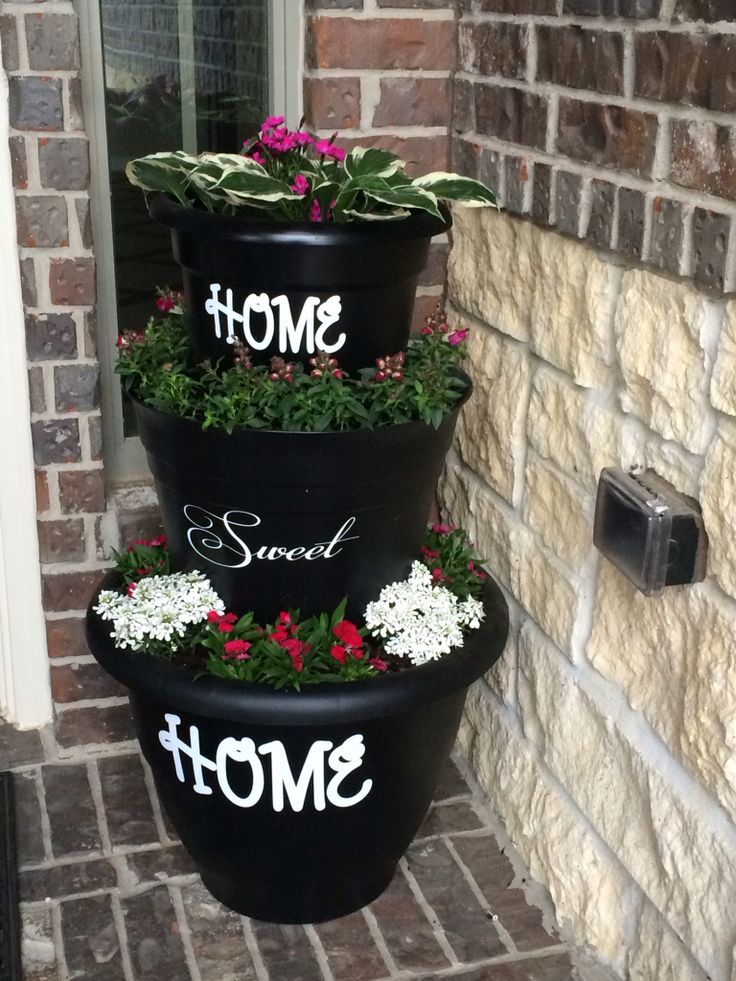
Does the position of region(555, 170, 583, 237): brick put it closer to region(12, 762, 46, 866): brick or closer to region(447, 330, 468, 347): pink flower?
region(447, 330, 468, 347): pink flower

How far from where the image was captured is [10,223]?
208cm

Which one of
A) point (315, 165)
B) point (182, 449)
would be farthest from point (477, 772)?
point (315, 165)

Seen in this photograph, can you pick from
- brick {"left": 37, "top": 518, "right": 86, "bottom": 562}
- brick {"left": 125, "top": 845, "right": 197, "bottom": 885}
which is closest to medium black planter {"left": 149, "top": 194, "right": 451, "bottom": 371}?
brick {"left": 37, "top": 518, "right": 86, "bottom": 562}

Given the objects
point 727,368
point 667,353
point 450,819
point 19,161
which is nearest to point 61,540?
point 19,161

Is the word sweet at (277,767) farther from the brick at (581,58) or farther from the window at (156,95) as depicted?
the brick at (581,58)

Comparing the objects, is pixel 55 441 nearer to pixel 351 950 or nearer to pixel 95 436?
pixel 95 436

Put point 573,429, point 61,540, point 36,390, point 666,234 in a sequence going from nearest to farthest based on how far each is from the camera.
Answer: point 666,234
point 573,429
point 36,390
point 61,540

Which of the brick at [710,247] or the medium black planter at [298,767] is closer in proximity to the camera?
the brick at [710,247]

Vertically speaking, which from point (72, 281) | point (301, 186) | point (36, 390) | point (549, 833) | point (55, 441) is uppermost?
point (301, 186)

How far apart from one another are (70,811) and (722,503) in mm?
1440

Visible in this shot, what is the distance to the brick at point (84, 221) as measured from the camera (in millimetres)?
2107

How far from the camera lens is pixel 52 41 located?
2.00 m

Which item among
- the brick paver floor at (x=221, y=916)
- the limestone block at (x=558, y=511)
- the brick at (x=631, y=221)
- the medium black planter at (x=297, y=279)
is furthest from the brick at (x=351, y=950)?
the brick at (x=631, y=221)

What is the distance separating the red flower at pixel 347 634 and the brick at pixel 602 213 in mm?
705
